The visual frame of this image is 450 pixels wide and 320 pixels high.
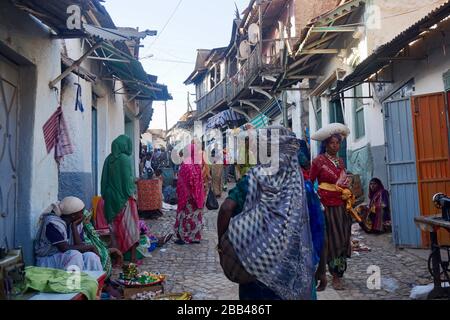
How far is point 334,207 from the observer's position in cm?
491

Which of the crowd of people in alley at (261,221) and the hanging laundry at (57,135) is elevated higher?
the hanging laundry at (57,135)

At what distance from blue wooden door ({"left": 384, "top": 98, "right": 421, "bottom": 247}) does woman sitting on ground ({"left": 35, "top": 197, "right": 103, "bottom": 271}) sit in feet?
15.1

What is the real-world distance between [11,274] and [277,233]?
63.4 inches

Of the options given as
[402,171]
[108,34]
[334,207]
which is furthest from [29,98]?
[402,171]

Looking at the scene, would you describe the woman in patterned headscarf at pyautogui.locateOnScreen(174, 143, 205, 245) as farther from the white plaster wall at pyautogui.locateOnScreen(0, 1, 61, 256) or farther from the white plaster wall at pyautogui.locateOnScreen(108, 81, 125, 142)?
the white plaster wall at pyautogui.locateOnScreen(108, 81, 125, 142)

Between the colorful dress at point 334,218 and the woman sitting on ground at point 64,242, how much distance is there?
2443 millimetres

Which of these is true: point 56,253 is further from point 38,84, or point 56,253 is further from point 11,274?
point 38,84

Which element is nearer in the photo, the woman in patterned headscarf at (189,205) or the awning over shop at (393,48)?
the awning over shop at (393,48)

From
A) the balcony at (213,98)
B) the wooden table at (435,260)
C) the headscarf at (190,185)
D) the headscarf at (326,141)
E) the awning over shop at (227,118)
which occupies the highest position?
the balcony at (213,98)

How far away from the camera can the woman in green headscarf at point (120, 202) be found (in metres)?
5.95

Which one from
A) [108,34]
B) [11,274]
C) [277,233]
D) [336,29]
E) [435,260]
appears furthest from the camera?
[336,29]

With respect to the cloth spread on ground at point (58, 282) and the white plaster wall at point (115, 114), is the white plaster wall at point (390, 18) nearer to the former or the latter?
the white plaster wall at point (115, 114)

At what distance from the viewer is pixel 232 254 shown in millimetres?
2400

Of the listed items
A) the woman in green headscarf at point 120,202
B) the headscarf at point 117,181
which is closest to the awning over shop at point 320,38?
the headscarf at point 117,181
